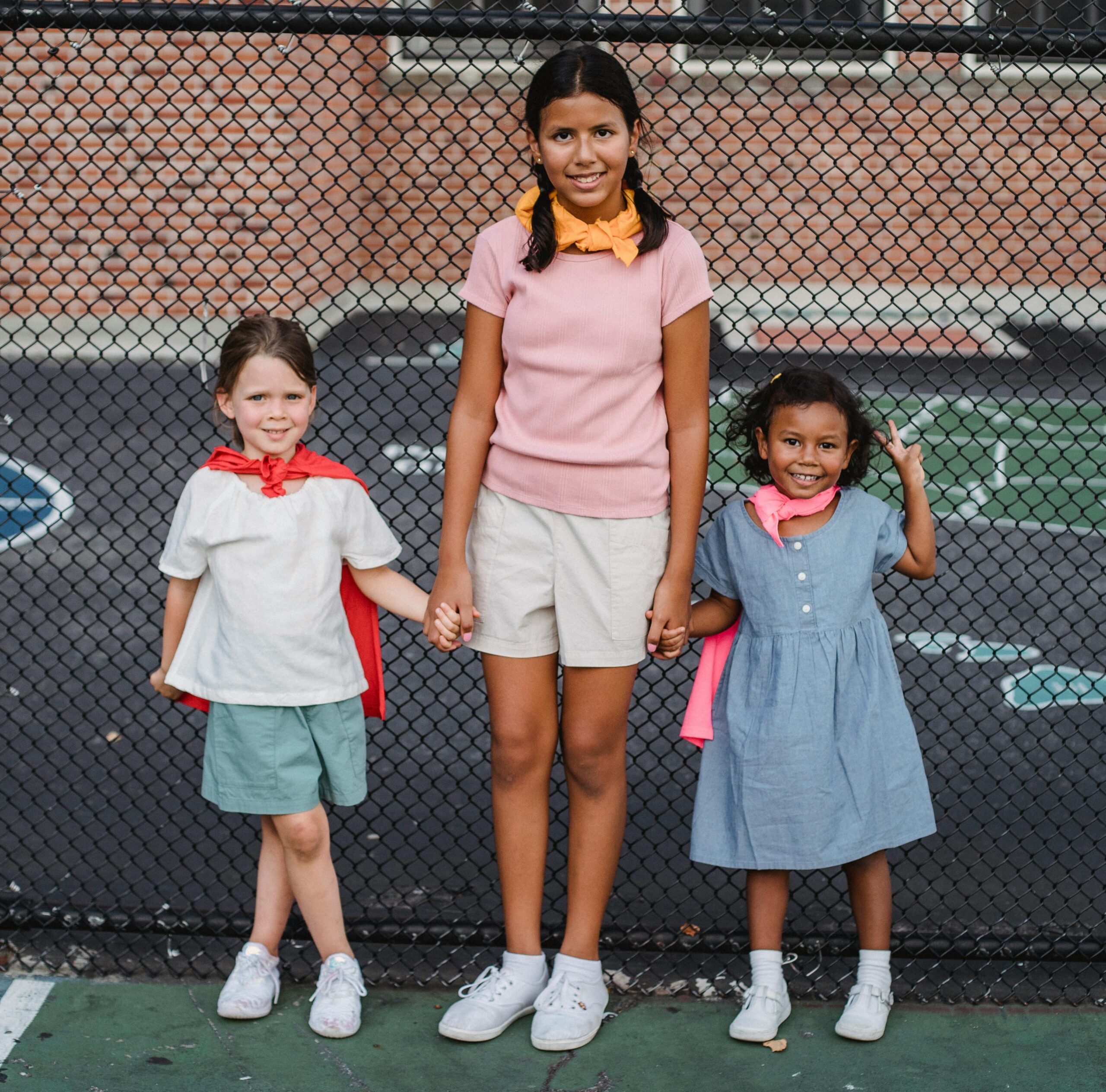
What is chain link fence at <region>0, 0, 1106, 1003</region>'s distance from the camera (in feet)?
10.0

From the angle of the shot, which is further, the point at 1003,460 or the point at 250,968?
the point at 1003,460

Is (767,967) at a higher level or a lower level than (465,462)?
lower

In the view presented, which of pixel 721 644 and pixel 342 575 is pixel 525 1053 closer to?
pixel 721 644

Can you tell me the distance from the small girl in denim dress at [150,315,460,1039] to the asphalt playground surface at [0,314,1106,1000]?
1.69 feet

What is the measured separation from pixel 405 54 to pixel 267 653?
5.98 feet

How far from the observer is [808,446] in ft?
8.76

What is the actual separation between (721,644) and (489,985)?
0.90 metres

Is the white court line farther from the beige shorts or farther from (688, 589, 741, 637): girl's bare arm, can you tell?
(688, 589, 741, 637): girl's bare arm

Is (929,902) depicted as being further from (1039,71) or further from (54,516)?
(1039,71)

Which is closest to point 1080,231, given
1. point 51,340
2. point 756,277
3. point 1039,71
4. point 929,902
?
point 1039,71

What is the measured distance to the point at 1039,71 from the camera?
10203mm

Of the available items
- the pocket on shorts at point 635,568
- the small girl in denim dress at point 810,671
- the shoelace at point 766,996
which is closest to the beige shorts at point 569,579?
the pocket on shorts at point 635,568

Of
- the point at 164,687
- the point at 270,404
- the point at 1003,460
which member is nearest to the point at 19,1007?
the point at 164,687

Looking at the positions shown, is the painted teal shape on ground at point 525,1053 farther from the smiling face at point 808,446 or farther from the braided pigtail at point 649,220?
the braided pigtail at point 649,220
